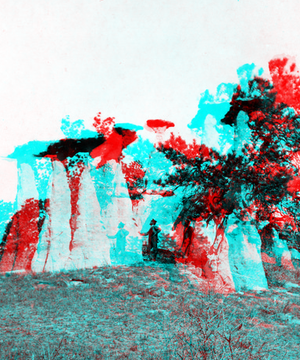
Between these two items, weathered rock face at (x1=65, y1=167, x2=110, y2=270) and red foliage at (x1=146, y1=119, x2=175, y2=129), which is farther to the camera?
weathered rock face at (x1=65, y1=167, x2=110, y2=270)

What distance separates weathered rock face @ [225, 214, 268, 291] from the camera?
5.74m

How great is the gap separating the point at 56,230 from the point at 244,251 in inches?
166

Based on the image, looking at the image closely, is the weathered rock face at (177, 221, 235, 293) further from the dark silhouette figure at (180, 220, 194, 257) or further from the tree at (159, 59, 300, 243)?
the tree at (159, 59, 300, 243)

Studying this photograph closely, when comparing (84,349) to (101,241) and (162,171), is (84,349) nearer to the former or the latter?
(101,241)

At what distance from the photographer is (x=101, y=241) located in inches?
255

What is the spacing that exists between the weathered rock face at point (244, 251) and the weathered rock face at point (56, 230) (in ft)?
11.9

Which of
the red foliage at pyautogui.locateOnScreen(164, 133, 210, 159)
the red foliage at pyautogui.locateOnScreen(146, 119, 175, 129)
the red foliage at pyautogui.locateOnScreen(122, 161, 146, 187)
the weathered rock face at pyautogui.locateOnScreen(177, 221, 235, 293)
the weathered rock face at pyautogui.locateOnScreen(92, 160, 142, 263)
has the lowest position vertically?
the weathered rock face at pyautogui.locateOnScreen(177, 221, 235, 293)

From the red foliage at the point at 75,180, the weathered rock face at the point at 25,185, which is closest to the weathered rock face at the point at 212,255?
the red foliage at the point at 75,180

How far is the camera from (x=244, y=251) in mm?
5871

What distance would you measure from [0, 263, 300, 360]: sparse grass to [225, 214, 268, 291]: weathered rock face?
0.40 m

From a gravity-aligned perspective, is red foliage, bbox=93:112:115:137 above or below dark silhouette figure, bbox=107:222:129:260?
above

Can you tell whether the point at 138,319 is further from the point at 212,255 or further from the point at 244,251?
the point at 244,251

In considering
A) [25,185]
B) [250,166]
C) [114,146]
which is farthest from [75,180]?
[250,166]

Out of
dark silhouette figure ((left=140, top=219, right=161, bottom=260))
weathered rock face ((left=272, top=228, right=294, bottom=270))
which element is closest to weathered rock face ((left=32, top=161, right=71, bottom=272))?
dark silhouette figure ((left=140, top=219, right=161, bottom=260))
